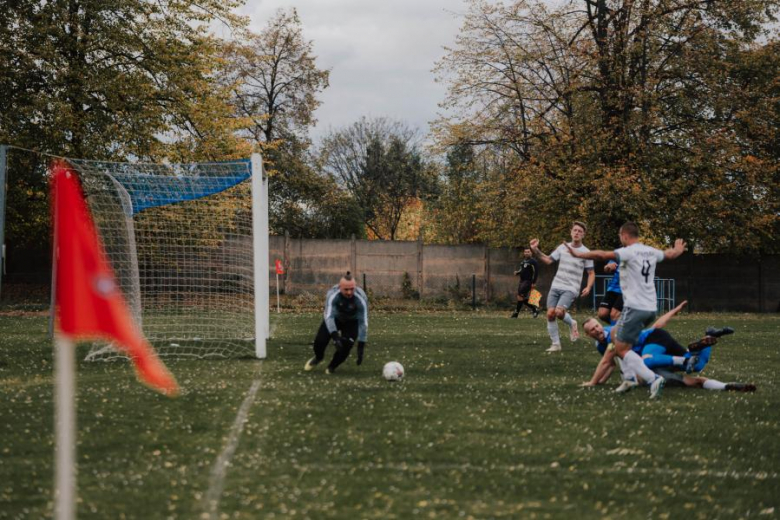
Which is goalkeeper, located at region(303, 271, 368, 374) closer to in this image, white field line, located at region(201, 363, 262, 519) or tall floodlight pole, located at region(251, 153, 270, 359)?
tall floodlight pole, located at region(251, 153, 270, 359)

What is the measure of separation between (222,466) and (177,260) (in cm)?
1318

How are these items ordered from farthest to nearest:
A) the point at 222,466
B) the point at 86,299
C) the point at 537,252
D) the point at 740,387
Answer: the point at 537,252 → the point at 740,387 → the point at 222,466 → the point at 86,299

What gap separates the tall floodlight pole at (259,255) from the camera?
12852mm

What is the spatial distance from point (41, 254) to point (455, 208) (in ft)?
95.1

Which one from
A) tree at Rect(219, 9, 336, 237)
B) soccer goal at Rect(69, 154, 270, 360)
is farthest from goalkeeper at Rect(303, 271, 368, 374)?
tree at Rect(219, 9, 336, 237)

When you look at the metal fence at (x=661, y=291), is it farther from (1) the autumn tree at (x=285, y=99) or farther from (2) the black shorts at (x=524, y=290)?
(1) the autumn tree at (x=285, y=99)

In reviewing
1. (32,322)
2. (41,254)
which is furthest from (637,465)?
(41,254)

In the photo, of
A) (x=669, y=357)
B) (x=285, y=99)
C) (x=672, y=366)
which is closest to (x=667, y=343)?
(x=669, y=357)

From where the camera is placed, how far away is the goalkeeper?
1083cm

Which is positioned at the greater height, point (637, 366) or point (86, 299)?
point (86, 299)

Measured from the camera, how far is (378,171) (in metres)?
64.9

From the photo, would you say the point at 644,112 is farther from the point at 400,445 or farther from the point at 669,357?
the point at 400,445

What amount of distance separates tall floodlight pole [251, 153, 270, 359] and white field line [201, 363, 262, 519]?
4.06 m

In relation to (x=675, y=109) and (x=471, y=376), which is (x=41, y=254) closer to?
(x=675, y=109)
